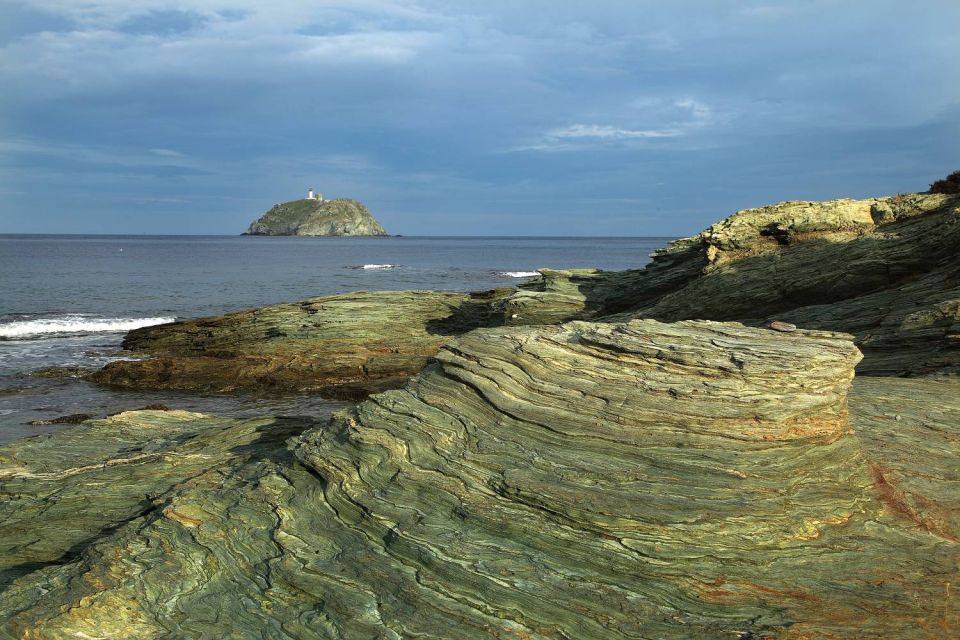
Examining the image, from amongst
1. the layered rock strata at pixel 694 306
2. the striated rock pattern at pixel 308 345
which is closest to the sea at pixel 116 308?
the striated rock pattern at pixel 308 345

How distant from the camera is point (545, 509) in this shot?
33.2 ft

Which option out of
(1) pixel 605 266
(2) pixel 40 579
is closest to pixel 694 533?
(2) pixel 40 579

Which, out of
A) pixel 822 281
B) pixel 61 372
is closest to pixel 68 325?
pixel 61 372

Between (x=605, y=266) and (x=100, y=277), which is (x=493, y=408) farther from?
(x=605, y=266)

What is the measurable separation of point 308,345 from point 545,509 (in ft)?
85.0

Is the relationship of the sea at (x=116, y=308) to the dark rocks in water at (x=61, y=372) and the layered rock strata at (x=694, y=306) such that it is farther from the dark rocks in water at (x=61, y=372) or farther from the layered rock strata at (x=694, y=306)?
the layered rock strata at (x=694, y=306)

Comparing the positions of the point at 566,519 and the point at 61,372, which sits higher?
the point at 566,519

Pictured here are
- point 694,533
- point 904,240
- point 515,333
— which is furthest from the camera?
point 904,240

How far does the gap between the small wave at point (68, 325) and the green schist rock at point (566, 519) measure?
3826 centimetres

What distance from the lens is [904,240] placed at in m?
24.6

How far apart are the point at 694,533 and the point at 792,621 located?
1602 millimetres

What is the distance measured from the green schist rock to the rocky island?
3cm

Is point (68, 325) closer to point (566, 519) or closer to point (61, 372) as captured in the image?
point (61, 372)

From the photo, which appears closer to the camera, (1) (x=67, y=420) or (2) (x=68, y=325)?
(1) (x=67, y=420)
